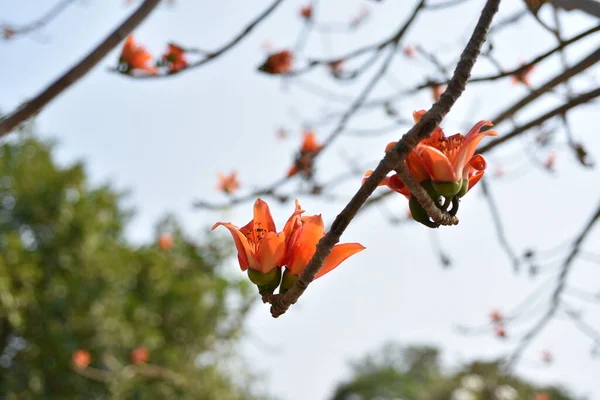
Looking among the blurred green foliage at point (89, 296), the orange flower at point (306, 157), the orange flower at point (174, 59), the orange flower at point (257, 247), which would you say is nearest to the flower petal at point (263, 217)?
the orange flower at point (257, 247)

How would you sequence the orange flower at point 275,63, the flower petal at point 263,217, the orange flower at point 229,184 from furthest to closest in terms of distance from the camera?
the orange flower at point 229,184, the orange flower at point 275,63, the flower petal at point 263,217

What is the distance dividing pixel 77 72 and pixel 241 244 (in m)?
0.66

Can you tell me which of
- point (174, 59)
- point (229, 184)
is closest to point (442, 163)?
point (174, 59)

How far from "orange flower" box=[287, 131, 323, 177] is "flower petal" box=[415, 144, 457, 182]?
1177 mm

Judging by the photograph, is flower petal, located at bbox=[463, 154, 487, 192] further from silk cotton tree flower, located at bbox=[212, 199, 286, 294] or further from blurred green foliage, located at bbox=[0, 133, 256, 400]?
blurred green foliage, located at bbox=[0, 133, 256, 400]

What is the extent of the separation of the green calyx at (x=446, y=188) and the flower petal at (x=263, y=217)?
8.0 inches

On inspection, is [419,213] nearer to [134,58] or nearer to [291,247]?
[291,247]

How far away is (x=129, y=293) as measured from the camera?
9.65 metres

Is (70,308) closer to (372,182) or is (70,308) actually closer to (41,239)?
(41,239)

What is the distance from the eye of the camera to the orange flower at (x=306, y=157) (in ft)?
5.83

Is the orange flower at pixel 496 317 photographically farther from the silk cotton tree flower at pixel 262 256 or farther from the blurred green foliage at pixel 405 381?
the blurred green foliage at pixel 405 381

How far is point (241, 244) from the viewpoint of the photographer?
0.61 metres

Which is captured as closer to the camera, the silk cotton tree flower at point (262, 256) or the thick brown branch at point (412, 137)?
the thick brown branch at point (412, 137)

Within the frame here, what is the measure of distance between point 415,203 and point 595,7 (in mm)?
488
